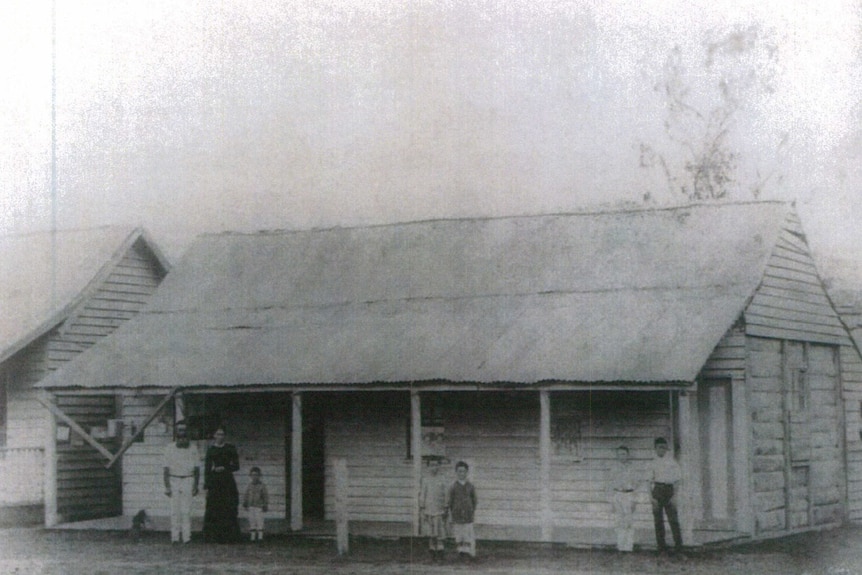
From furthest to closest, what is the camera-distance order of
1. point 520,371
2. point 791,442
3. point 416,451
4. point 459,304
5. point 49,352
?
point 49,352
point 459,304
point 791,442
point 416,451
point 520,371

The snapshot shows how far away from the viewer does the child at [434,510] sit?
21.2m

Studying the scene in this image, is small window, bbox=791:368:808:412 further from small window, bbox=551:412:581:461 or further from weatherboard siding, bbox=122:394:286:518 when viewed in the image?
weatherboard siding, bbox=122:394:286:518

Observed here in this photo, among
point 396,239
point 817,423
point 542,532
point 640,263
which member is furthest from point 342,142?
point 817,423

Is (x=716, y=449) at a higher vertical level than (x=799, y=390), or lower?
lower

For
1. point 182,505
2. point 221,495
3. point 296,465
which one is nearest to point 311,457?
point 296,465

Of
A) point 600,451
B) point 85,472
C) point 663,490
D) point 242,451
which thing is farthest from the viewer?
point 85,472

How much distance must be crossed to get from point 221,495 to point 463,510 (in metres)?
4.57

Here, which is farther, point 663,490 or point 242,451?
point 242,451

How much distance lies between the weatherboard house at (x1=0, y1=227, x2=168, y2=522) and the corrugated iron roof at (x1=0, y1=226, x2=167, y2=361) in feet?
0.06

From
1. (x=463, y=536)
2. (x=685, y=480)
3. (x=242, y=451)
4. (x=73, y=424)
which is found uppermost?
(x=73, y=424)

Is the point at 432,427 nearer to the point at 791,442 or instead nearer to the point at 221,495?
the point at 221,495

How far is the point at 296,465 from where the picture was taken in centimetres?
2414

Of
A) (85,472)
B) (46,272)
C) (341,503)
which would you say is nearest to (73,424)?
(85,472)

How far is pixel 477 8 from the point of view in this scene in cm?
2127
